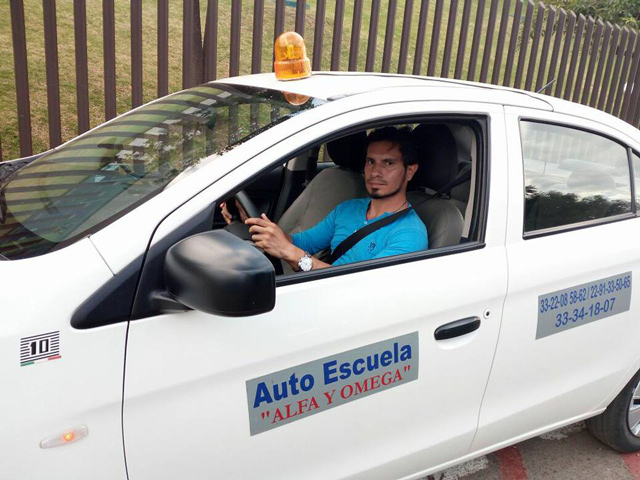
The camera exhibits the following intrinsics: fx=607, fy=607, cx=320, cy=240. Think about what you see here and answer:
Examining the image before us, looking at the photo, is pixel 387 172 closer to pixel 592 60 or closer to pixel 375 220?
pixel 375 220

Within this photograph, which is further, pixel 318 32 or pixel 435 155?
pixel 318 32

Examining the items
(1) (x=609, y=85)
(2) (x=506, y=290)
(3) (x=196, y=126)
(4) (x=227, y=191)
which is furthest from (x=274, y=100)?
(1) (x=609, y=85)

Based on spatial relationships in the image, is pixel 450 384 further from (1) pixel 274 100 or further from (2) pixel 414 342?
(1) pixel 274 100

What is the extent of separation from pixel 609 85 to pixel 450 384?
22.7 ft

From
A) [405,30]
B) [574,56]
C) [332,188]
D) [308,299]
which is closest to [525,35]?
[574,56]

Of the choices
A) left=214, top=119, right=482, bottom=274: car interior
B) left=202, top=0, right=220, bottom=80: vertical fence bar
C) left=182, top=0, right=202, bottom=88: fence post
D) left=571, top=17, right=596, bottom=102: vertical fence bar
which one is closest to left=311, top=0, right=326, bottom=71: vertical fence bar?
left=202, top=0, right=220, bottom=80: vertical fence bar

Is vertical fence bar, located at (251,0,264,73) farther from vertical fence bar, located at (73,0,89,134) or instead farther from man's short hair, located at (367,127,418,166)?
man's short hair, located at (367,127,418,166)

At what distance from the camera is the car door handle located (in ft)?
6.36

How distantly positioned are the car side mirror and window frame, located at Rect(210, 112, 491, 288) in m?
0.34

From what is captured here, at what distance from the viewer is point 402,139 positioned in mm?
2543

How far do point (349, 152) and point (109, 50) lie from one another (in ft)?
7.11

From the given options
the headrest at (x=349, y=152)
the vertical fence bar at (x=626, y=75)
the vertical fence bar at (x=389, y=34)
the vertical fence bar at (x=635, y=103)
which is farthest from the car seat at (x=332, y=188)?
the vertical fence bar at (x=635, y=103)

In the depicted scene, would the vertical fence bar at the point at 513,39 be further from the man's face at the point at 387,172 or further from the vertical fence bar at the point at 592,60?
the man's face at the point at 387,172

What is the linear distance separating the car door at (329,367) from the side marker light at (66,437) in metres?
0.10
